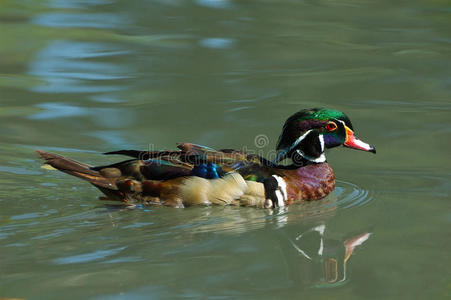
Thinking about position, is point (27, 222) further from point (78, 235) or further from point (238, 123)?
point (238, 123)

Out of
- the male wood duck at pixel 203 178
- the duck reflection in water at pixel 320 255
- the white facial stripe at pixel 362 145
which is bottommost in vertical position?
the duck reflection in water at pixel 320 255

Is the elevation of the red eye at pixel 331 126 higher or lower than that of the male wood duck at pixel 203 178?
higher

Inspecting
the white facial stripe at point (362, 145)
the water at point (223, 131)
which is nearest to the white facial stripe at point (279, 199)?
the water at point (223, 131)

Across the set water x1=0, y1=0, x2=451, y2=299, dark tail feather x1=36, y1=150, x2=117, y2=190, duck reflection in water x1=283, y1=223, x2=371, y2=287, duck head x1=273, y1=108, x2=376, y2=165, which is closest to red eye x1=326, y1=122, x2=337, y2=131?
duck head x1=273, y1=108, x2=376, y2=165

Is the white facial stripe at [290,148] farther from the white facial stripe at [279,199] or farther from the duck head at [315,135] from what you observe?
the white facial stripe at [279,199]

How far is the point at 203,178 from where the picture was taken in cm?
809

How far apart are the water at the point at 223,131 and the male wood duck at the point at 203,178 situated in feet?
0.53

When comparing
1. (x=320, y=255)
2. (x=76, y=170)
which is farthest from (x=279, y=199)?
(x=76, y=170)

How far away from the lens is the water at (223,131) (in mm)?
6137

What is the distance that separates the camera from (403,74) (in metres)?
12.0

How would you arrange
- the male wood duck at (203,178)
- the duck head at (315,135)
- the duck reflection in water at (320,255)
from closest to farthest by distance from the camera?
the duck reflection in water at (320,255)
the male wood duck at (203,178)
the duck head at (315,135)

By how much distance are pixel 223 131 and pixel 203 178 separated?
213 cm

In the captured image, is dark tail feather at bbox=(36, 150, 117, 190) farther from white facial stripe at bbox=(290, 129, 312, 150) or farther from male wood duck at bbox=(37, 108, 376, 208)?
white facial stripe at bbox=(290, 129, 312, 150)

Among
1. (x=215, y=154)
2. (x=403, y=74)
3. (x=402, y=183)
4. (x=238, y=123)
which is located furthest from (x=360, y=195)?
(x=403, y=74)
